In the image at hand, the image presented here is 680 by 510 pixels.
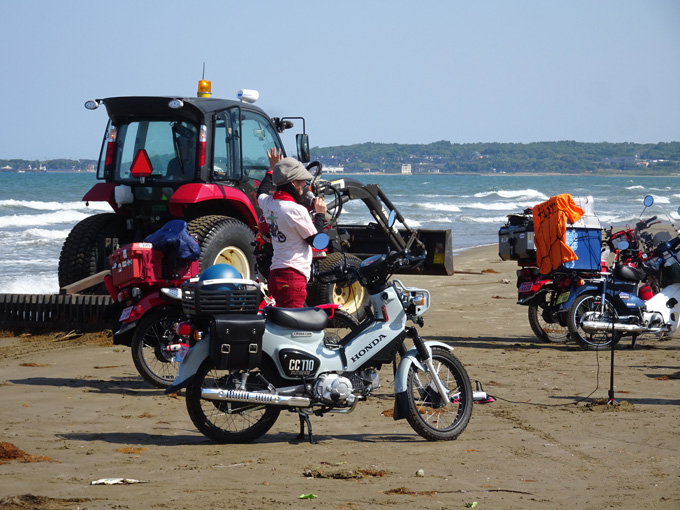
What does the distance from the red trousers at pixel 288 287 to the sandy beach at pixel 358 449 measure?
0.85 meters

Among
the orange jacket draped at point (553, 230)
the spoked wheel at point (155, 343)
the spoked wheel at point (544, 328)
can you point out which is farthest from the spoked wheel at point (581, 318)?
the spoked wheel at point (155, 343)

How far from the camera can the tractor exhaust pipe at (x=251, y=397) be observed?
624cm

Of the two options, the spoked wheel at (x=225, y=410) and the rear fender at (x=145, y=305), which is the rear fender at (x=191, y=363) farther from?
the rear fender at (x=145, y=305)

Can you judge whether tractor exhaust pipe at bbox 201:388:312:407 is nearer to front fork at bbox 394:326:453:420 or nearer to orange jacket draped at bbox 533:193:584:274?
front fork at bbox 394:326:453:420

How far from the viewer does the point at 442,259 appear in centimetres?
1228

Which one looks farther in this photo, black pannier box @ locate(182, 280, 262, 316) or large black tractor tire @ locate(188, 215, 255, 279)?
large black tractor tire @ locate(188, 215, 255, 279)

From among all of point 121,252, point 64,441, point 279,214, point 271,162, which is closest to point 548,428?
point 279,214

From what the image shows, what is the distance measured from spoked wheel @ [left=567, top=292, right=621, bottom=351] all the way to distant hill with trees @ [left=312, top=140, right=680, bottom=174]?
10642cm

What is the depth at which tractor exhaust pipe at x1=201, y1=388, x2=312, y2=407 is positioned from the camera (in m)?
6.24

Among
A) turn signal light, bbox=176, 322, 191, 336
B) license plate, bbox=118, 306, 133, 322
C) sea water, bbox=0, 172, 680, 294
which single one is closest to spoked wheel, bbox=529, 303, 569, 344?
sea water, bbox=0, 172, 680, 294

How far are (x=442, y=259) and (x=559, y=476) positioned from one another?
678cm

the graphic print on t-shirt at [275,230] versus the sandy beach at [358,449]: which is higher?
the graphic print on t-shirt at [275,230]

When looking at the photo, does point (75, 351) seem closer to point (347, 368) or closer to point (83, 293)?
point (83, 293)

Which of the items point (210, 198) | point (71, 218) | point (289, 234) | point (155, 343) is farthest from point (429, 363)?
point (71, 218)
